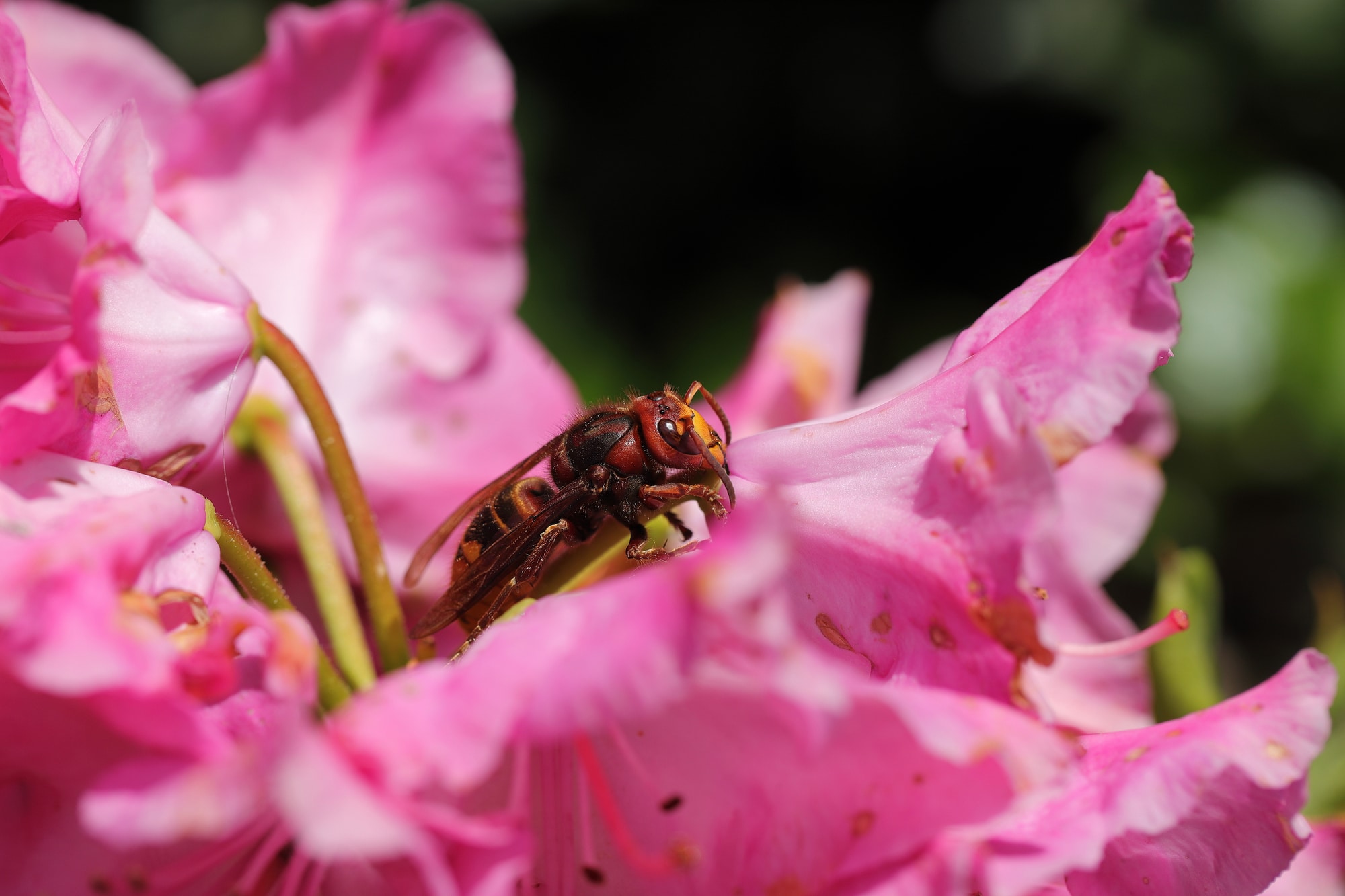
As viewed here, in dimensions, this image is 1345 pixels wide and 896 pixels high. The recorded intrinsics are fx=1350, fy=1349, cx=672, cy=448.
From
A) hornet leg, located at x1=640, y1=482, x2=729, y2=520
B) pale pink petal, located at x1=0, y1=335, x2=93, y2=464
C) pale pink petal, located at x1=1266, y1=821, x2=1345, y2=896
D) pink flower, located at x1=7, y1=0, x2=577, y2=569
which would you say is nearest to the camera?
pale pink petal, located at x1=0, y1=335, x2=93, y2=464

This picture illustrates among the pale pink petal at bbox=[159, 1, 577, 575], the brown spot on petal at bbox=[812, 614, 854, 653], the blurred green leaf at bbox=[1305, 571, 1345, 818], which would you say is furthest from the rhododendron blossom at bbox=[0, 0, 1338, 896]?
the blurred green leaf at bbox=[1305, 571, 1345, 818]

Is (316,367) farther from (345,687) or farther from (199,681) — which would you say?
(199,681)

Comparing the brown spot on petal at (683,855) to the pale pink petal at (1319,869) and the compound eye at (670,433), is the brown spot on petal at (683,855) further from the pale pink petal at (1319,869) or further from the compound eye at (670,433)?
the pale pink petal at (1319,869)

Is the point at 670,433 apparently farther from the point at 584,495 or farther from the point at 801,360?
the point at 801,360

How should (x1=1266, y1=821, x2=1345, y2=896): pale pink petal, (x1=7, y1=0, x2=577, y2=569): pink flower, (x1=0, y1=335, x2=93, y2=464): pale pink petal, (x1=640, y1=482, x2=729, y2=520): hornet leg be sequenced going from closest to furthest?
1. (x1=0, y1=335, x2=93, y2=464): pale pink petal
2. (x1=640, y1=482, x2=729, y2=520): hornet leg
3. (x1=1266, y1=821, x2=1345, y2=896): pale pink petal
4. (x1=7, y1=0, x2=577, y2=569): pink flower

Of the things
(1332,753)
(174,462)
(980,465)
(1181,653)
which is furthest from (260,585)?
(1332,753)

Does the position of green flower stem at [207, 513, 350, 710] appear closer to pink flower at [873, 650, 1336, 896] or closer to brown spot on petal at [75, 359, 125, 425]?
brown spot on petal at [75, 359, 125, 425]

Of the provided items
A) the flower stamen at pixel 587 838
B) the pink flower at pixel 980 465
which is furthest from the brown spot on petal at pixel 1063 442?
the flower stamen at pixel 587 838
